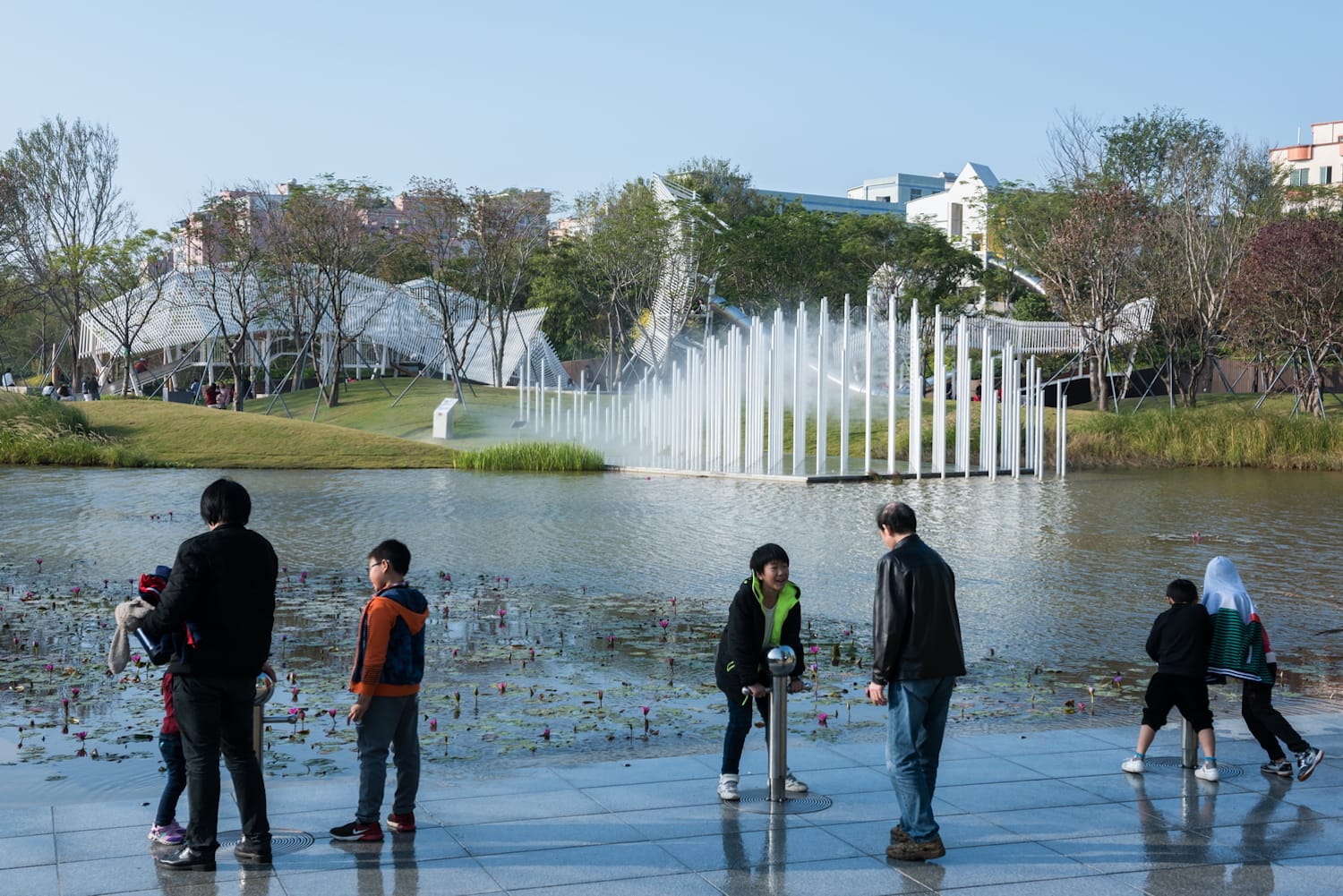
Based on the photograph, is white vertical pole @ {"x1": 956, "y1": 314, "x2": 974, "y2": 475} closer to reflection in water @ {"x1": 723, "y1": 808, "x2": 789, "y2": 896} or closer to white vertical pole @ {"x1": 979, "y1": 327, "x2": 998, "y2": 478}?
white vertical pole @ {"x1": 979, "y1": 327, "x2": 998, "y2": 478}

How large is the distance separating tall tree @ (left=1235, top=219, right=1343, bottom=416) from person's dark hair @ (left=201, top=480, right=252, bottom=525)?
39603mm

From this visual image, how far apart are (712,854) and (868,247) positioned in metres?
56.8

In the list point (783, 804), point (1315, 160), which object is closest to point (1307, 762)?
point (783, 804)

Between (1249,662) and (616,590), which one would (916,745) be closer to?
(1249,662)

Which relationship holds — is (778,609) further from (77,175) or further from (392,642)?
(77,175)

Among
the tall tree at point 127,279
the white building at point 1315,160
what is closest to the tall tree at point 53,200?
the tall tree at point 127,279

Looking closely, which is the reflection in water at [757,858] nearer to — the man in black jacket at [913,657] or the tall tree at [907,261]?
the man in black jacket at [913,657]

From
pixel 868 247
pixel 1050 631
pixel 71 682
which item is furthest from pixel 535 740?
pixel 868 247

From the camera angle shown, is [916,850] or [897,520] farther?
[897,520]

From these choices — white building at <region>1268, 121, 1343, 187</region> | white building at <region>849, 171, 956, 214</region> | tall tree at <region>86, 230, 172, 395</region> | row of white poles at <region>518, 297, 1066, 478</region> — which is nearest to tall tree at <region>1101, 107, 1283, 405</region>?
row of white poles at <region>518, 297, 1066, 478</region>

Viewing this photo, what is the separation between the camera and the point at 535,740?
8.17 metres

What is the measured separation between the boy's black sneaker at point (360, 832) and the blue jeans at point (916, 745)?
2191mm

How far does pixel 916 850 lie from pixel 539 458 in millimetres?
27160

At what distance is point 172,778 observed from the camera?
19.5ft
